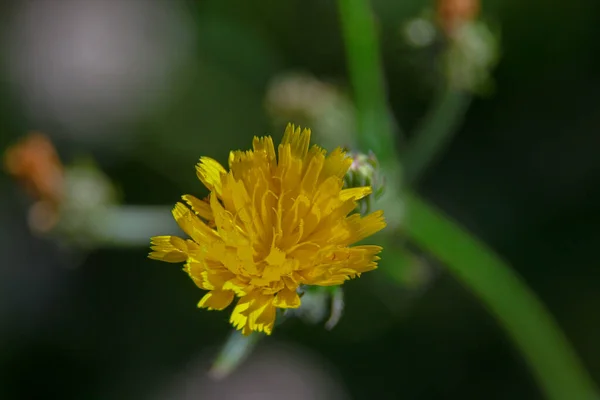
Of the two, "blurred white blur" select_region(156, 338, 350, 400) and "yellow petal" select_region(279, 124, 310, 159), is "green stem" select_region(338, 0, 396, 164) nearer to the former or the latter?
"yellow petal" select_region(279, 124, 310, 159)

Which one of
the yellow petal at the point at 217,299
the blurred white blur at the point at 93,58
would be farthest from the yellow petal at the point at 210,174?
the blurred white blur at the point at 93,58

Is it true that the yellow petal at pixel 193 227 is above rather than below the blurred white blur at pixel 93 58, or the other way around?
below

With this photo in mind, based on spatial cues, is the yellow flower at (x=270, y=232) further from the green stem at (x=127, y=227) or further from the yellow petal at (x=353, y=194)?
the green stem at (x=127, y=227)

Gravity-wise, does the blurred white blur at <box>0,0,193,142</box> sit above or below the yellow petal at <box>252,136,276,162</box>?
above

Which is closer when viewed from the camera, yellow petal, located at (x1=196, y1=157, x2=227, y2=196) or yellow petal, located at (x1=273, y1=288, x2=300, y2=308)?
yellow petal, located at (x1=273, y1=288, x2=300, y2=308)

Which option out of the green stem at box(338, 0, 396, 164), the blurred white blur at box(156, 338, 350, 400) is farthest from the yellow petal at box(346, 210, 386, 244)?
the blurred white blur at box(156, 338, 350, 400)

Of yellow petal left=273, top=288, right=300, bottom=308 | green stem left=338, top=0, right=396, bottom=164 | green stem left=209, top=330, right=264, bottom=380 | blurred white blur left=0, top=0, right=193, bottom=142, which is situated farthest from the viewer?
blurred white blur left=0, top=0, right=193, bottom=142

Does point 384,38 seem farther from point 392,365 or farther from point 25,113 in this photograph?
point 25,113
